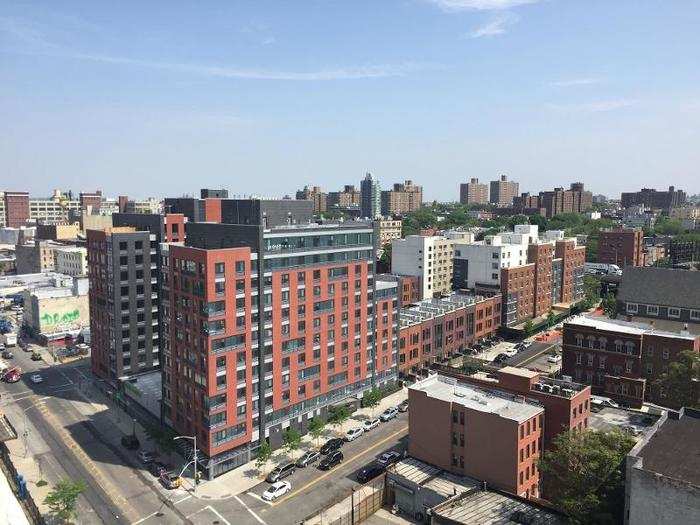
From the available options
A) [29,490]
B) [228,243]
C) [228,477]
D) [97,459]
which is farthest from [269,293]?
[29,490]

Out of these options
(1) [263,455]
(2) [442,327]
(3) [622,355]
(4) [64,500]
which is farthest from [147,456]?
(3) [622,355]

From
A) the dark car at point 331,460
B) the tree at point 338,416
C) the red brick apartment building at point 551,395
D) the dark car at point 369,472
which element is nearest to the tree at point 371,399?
the tree at point 338,416

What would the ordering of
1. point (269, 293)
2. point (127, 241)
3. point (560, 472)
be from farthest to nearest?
point (127, 241) → point (269, 293) → point (560, 472)

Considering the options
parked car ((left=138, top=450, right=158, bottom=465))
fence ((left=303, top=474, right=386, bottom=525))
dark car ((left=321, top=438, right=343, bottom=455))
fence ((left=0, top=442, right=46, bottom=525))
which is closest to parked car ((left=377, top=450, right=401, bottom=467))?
fence ((left=303, top=474, right=386, bottom=525))

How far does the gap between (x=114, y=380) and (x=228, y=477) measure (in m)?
40.3

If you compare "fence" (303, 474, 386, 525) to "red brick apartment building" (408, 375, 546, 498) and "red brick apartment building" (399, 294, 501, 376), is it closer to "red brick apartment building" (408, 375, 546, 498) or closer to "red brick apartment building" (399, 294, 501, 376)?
"red brick apartment building" (408, 375, 546, 498)

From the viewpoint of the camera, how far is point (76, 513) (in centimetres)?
6225

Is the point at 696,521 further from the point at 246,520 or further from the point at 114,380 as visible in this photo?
the point at 114,380

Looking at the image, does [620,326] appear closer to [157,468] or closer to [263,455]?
[263,455]

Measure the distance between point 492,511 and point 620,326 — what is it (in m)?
55.7

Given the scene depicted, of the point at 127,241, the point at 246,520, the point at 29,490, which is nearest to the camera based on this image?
the point at 246,520

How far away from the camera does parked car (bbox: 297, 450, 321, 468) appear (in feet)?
239

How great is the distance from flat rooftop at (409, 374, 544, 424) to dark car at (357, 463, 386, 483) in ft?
37.8

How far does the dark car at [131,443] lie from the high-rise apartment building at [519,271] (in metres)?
91.6
